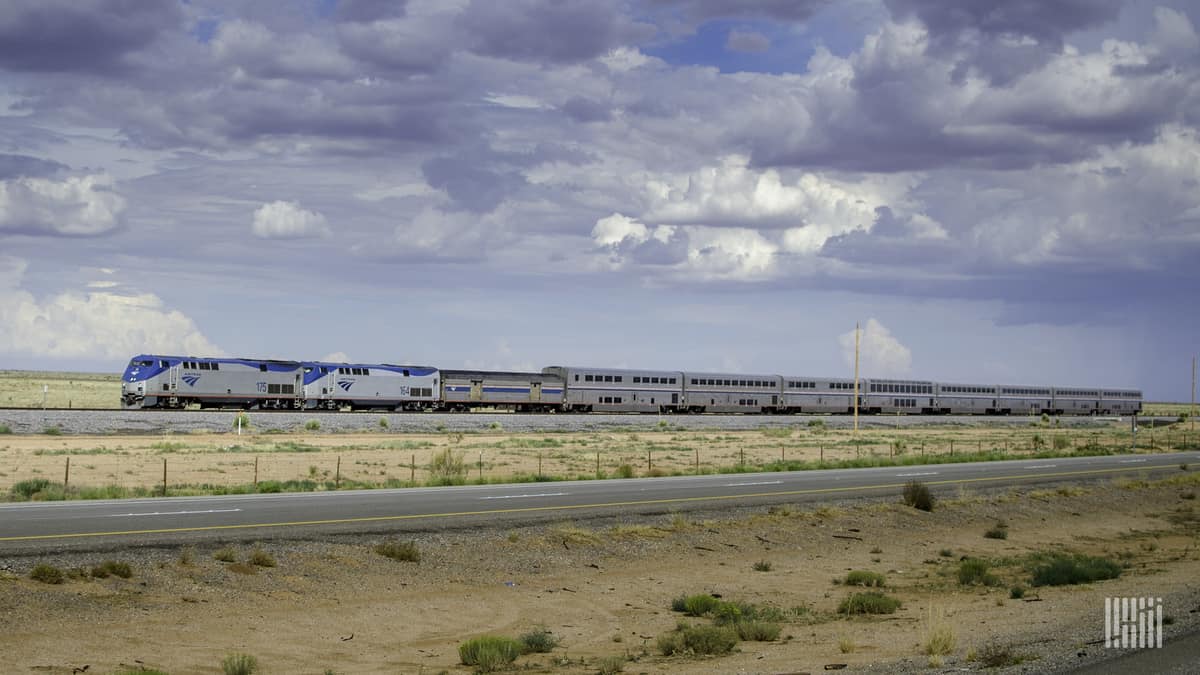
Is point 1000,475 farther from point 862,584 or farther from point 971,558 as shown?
point 862,584

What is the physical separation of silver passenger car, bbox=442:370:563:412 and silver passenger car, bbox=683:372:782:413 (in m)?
13.9

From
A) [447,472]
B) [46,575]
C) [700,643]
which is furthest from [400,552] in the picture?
[447,472]

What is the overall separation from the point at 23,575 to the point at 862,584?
48.4 ft

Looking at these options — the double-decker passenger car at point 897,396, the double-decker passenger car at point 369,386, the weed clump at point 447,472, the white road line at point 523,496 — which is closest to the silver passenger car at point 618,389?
the double-decker passenger car at point 369,386

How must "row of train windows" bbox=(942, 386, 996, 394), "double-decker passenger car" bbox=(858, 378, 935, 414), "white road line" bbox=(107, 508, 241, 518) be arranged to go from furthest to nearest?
"row of train windows" bbox=(942, 386, 996, 394) < "double-decker passenger car" bbox=(858, 378, 935, 414) < "white road line" bbox=(107, 508, 241, 518)

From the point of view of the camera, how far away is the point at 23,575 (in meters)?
16.9

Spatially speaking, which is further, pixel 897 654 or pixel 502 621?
pixel 502 621

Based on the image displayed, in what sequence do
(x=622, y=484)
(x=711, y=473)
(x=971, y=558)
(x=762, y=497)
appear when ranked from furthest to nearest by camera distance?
1. (x=711, y=473)
2. (x=622, y=484)
3. (x=762, y=497)
4. (x=971, y=558)

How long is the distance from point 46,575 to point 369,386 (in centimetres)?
7341

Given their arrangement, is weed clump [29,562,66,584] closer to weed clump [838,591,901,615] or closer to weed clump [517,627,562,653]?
weed clump [517,627,562,653]

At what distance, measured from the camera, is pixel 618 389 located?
103 meters

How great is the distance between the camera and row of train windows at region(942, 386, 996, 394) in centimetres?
12538

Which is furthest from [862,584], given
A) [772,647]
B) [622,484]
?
[622,484]

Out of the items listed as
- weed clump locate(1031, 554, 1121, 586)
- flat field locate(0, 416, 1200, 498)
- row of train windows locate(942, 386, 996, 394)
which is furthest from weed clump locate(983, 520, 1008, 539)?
row of train windows locate(942, 386, 996, 394)
